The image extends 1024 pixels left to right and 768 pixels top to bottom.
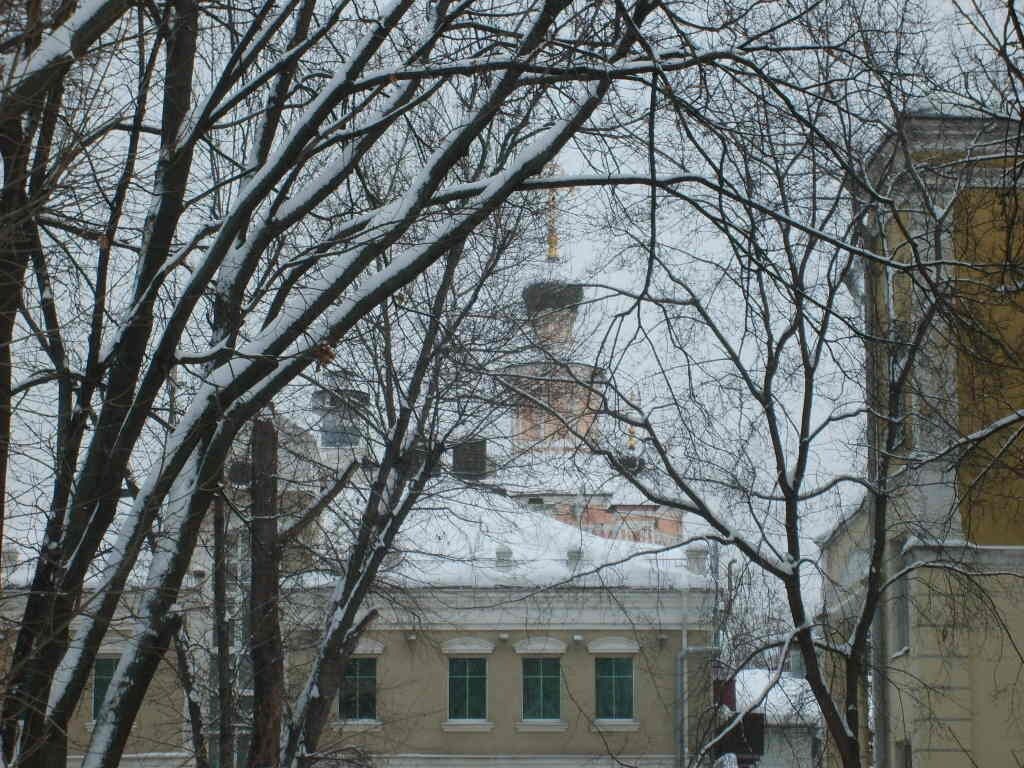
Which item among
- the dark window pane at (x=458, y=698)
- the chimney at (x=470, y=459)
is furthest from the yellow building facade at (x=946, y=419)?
the dark window pane at (x=458, y=698)

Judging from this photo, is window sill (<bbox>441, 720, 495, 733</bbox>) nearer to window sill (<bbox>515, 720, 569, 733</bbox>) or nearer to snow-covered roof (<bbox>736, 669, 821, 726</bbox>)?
window sill (<bbox>515, 720, 569, 733</bbox>)

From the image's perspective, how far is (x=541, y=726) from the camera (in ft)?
99.3

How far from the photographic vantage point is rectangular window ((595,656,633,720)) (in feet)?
99.8

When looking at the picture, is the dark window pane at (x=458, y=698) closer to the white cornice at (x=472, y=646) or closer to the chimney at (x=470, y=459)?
the white cornice at (x=472, y=646)

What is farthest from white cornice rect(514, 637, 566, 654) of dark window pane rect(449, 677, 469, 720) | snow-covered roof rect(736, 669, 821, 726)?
snow-covered roof rect(736, 669, 821, 726)

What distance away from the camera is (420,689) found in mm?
30297

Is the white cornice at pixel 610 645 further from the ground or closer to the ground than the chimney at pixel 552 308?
closer to the ground

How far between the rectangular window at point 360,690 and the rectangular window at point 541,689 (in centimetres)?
346

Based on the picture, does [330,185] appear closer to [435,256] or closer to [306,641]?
[435,256]

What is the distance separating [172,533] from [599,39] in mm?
3236

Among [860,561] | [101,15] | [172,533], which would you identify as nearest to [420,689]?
[860,561]

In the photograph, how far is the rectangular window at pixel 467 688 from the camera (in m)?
30.5

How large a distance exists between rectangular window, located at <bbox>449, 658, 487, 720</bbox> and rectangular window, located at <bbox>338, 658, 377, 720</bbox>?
1.82m

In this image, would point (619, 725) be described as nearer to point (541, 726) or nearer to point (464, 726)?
point (541, 726)
